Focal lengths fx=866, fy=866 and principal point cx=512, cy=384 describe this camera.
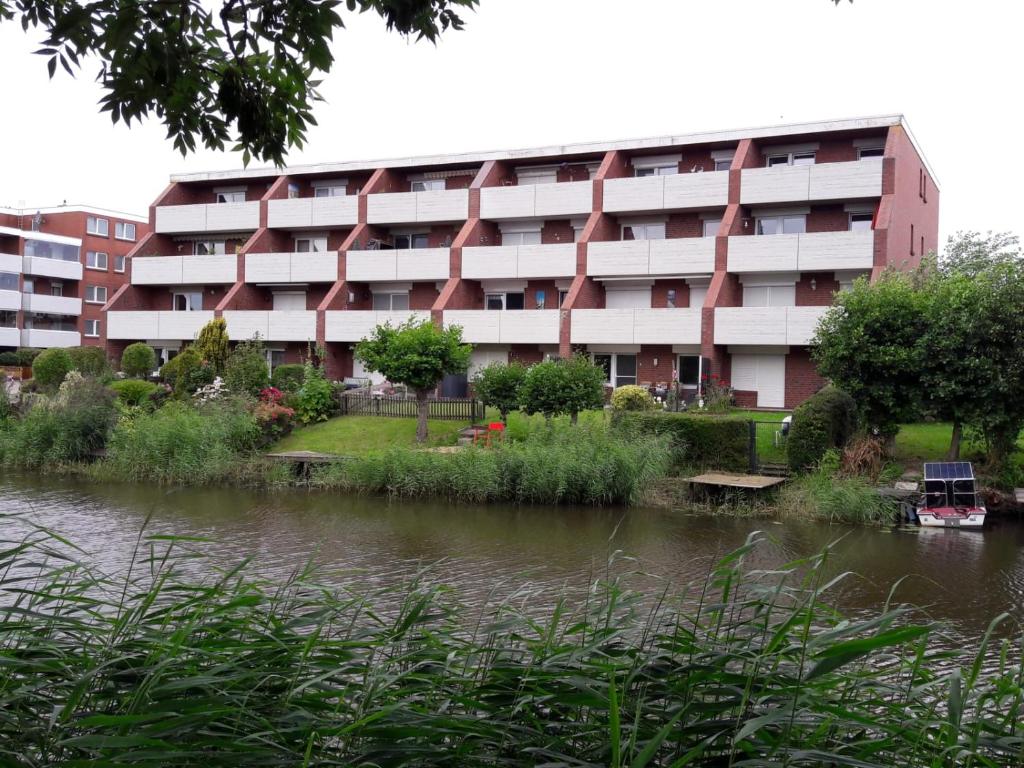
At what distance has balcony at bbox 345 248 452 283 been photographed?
37000 millimetres

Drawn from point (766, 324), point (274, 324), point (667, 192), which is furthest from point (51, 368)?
point (766, 324)

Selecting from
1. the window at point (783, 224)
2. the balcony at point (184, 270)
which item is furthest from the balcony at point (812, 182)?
the balcony at point (184, 270)

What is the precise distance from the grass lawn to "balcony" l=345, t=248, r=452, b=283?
9393 mm

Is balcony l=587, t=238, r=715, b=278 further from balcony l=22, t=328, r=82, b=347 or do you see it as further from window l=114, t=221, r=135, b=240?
window l=114, t=221, r=135, b=240

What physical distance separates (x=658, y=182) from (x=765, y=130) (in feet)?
14.5

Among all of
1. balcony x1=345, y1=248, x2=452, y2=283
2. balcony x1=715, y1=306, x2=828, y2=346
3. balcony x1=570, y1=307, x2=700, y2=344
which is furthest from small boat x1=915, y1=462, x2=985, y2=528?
balcony x1=345, y1=248, x2=452, y2=283

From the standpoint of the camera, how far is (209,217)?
41906mm

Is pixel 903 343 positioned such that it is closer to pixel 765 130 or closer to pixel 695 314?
pixel 695 314

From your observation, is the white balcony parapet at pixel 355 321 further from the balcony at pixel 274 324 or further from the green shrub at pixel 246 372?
the green shrub at pixel 246 372

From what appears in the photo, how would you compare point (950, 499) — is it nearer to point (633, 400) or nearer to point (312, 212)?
point (633, 400)

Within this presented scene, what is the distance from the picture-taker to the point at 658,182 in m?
34.1

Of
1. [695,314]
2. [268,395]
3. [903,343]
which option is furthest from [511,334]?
[903,343]

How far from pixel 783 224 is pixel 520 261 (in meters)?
10.4

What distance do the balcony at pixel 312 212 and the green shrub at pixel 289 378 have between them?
8926mm
